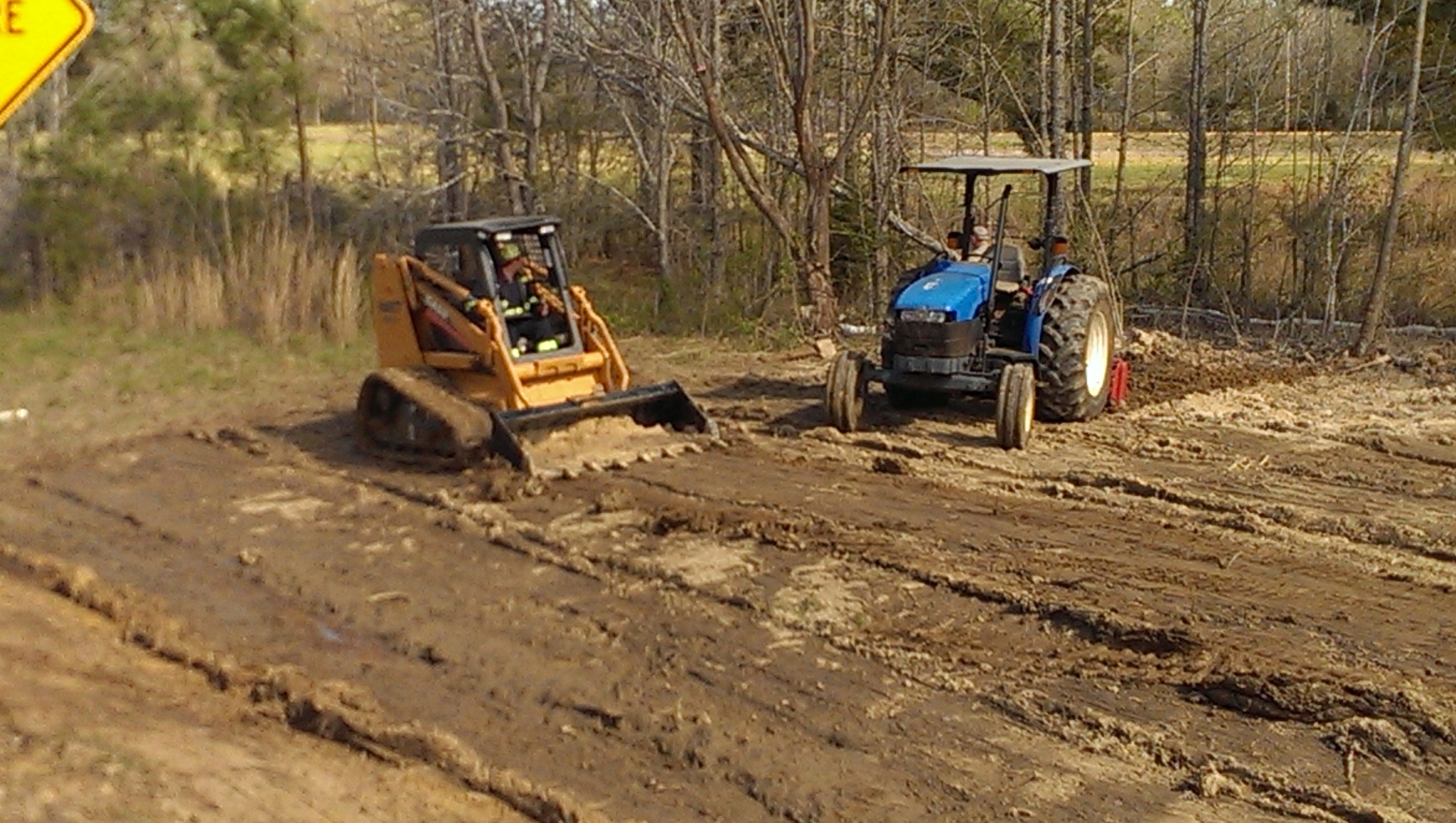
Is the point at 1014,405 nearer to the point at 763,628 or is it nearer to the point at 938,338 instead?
the point at 938,338

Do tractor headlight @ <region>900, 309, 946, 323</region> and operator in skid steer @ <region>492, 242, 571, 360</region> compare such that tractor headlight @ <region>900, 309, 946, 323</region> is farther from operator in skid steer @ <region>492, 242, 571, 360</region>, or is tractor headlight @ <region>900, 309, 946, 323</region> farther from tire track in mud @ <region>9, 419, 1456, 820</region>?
operator in skid steer @ <region>492, 242, 571, 360</region>

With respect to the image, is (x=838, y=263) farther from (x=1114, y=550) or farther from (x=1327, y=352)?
(x=1114, y=550)

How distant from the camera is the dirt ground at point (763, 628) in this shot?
5035mm

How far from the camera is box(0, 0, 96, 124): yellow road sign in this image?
190 inches

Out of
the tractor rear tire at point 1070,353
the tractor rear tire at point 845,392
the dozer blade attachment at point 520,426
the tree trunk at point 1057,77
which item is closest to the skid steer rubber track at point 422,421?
the dozer blade attachment at point 520,426

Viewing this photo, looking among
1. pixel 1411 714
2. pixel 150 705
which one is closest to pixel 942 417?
pixel 1411 714

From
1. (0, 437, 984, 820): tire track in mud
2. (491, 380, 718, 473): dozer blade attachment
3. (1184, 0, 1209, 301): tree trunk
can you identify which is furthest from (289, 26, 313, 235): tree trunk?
(0, 437, 984, 820): tire track in mud

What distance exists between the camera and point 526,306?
33.9ft

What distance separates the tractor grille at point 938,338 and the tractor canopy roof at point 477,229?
2.46m

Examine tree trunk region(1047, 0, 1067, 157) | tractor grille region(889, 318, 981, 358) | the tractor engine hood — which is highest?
tree trunk region(1047, 0, 1067, 157)

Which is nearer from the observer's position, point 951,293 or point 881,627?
point 881,627

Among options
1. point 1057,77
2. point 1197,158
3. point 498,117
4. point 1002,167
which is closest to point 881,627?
point 1002,167

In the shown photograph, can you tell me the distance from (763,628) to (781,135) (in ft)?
33.5

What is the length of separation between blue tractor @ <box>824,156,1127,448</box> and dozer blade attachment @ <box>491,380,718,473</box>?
0.99 metres
